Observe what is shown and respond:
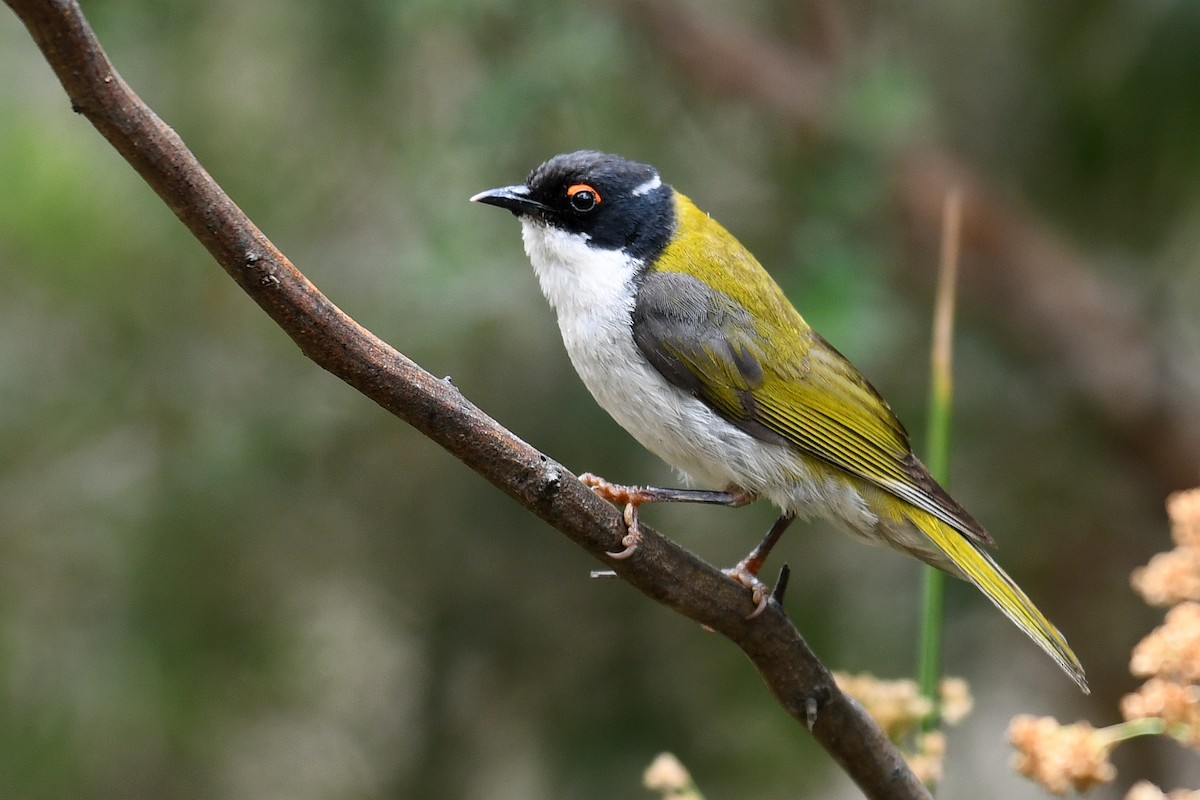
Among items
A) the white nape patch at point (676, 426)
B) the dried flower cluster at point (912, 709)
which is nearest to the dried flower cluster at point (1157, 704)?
the dried flower cluster at point (912, 709)

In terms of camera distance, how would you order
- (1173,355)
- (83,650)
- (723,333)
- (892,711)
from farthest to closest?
(1173,355), (83,650), (723,333), (892,711)

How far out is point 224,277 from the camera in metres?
4.05

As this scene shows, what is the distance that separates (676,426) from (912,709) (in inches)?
35.5

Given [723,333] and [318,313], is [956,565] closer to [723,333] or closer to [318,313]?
[723,333]

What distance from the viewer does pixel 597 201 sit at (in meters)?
3.14

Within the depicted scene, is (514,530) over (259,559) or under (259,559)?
over

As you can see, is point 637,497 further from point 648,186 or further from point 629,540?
point 648,186

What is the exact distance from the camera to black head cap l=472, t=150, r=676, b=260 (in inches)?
122

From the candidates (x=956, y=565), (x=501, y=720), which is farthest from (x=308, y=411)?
(x=956, y=565)

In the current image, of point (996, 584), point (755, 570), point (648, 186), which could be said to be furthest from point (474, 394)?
point (996, 584)

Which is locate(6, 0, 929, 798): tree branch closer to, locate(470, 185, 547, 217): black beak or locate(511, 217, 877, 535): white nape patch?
locate(511, 217, 877, 535): white nape patch

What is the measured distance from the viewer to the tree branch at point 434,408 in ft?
5.09

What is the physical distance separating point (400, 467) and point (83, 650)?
3.45 feet

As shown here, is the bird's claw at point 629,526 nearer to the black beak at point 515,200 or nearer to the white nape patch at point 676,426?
the white nape patch at point 676,426
